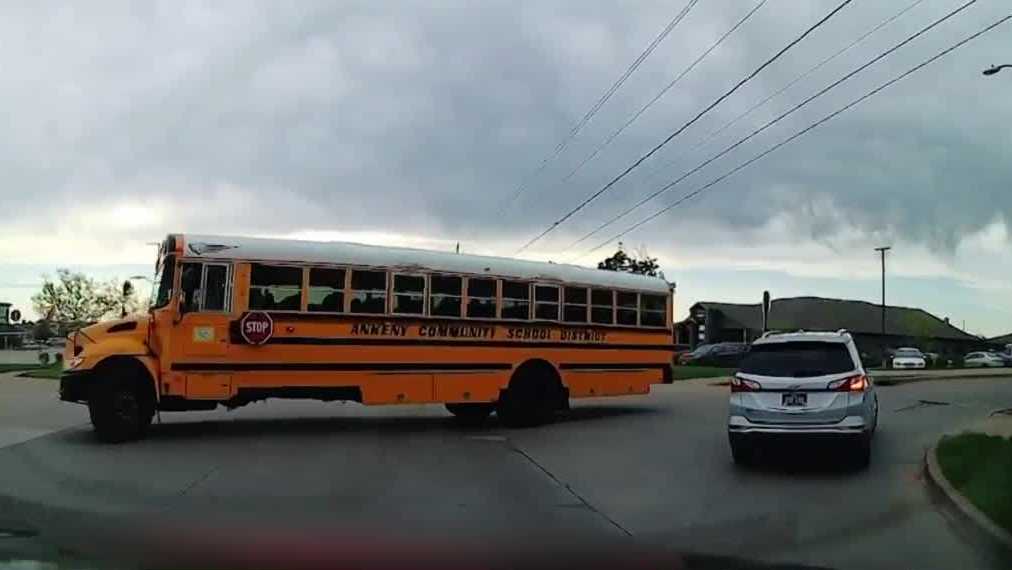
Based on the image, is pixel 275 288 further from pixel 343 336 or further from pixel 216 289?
pixel 343 336

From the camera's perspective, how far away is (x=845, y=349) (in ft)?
45.3

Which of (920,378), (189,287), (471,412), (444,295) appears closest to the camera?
(189,287)

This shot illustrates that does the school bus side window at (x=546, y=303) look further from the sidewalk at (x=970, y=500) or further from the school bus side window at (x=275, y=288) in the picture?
the sidewalk at (x=970, y=500)

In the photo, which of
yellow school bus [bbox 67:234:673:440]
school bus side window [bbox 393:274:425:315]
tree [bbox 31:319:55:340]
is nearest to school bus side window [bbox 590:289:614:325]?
yellow school bus [bbox 67:234:673:440]

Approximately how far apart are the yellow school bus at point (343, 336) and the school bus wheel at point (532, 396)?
0.03 metres

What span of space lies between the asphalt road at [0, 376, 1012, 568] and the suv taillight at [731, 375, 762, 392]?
855 millimetres

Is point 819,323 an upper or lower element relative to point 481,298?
upper

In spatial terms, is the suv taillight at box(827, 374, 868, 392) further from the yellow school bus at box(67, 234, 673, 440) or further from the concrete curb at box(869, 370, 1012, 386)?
the concrete curb at box(869, 370, 1012, 386)

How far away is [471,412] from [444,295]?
3.27 metres

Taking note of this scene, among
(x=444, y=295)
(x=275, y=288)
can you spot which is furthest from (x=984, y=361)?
(x=275, y=288)

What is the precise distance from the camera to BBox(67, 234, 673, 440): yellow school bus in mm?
16328

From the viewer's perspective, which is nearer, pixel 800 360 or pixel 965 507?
pixel 965 507

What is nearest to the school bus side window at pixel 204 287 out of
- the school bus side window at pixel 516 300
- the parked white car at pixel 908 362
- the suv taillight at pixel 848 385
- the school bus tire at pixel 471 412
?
the school bus side window at pixel 516 300

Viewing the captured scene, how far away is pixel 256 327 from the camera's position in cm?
1659
